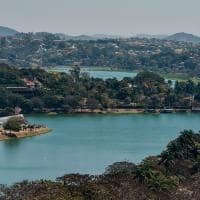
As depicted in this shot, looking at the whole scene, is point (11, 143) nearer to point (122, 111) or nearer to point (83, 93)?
point (122, 111)

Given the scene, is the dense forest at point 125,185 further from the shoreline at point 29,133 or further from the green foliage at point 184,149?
the shoreline at point 29,133

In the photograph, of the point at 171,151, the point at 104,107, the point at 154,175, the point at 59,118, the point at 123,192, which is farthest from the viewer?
the point at 104,107

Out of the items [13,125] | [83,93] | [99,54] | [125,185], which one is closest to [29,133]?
[13,125]

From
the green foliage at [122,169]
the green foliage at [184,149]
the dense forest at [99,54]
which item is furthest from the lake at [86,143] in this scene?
the dense forest at [99,54]

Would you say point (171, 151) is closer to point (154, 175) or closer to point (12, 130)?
point (154, 175)

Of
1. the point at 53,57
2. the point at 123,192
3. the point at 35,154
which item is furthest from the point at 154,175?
the point at 53,57

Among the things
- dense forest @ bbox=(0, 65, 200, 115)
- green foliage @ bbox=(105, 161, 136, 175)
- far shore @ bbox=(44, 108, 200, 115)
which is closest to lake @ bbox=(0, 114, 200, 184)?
far shore @ bbox=(44, 108, 200, 115)
